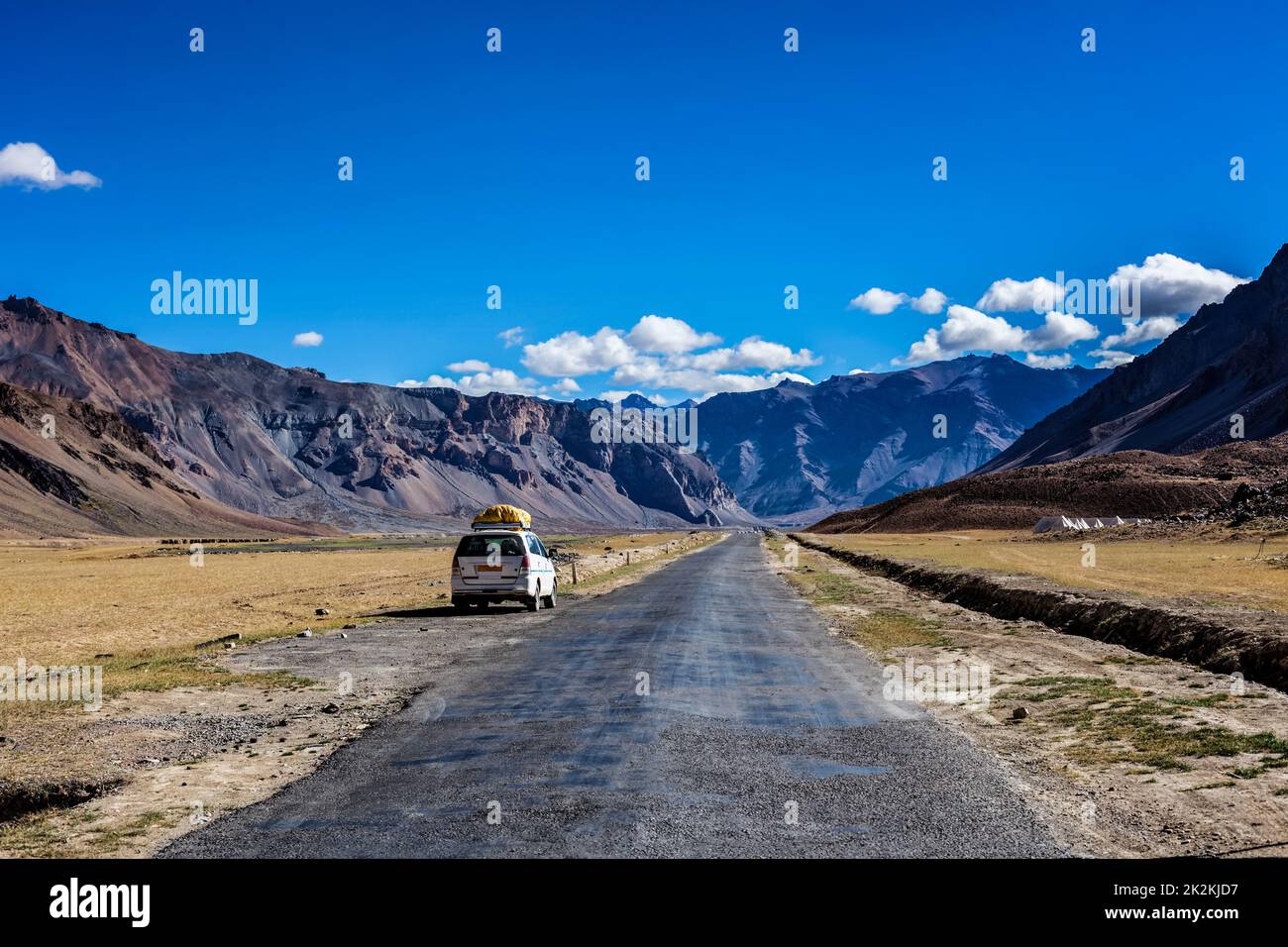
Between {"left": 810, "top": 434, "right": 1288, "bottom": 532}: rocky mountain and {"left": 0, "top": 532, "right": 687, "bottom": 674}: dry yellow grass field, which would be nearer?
{"left": 0, "top": 532, "right": 687, "bottom": 674}: dry yellow grass field

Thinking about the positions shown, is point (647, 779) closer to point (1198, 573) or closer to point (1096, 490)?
point (1198, 573)

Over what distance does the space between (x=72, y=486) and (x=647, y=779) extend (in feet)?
615

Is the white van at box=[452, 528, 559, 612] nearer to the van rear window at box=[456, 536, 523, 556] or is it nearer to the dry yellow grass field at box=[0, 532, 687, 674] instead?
the van rear window at box=[456, 536, 523, 556]

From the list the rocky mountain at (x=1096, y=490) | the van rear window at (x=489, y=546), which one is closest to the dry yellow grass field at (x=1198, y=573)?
the van rear window at (x=489, y=546)

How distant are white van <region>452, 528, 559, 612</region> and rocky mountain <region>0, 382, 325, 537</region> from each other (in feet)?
457

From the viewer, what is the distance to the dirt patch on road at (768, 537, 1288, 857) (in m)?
7.30

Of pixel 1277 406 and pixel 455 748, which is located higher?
pixel 1277 406

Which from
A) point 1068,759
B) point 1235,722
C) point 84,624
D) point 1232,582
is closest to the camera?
point 1068,759

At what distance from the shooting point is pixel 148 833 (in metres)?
7.27

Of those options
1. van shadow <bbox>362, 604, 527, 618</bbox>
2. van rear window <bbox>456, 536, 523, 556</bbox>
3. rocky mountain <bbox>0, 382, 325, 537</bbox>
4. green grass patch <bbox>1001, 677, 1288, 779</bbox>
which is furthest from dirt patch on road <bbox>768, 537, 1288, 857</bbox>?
rocky mountain <bbox>0, 382, 325, 537</bbox>

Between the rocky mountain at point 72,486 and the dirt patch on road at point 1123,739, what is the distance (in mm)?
154367
